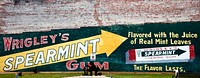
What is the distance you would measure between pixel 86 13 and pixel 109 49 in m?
3.03

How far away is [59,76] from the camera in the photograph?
79.1 ft

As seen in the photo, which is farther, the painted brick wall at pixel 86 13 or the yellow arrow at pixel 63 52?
the painted brick wall at pixel 86 13

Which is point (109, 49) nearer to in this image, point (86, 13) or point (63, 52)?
point (63, 52)

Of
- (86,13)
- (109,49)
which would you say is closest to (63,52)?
(109,49)

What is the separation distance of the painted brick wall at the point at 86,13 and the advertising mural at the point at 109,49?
3.73 feet

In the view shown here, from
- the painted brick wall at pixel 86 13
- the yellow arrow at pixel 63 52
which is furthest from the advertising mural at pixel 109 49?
the painted brick wall at pixel 86 13

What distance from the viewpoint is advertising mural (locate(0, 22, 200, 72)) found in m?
25.0

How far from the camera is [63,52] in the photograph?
86.6 ft

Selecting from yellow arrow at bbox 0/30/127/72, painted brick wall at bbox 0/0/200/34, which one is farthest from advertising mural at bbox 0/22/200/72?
painted brick wall at bbox 0/0/200/34

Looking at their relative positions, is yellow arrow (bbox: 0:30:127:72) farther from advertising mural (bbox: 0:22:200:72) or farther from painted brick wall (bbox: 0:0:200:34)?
painted brick wall (bbox: 0:0:200:34)

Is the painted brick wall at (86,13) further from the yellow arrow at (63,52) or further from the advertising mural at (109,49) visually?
the yellow arrow at (63,52)

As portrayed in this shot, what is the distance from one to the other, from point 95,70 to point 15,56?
16.9ft

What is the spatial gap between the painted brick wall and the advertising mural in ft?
3.73

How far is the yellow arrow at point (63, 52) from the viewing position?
25906 millimetres
